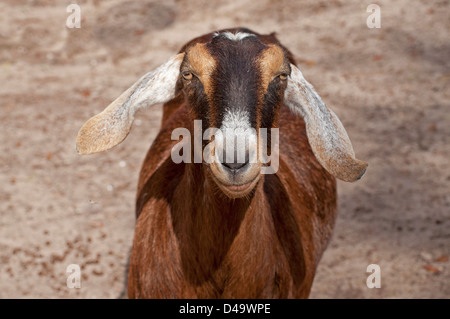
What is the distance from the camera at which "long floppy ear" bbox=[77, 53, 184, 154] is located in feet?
10.6

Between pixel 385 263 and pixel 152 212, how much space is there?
274cm

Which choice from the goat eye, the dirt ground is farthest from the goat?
the dirt ground

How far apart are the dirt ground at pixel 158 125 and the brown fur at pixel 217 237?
1.56m

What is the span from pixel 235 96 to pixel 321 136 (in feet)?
2.19

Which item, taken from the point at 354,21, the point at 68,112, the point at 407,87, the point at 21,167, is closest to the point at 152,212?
the point at 21,167

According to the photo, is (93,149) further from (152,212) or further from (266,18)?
(266,18)

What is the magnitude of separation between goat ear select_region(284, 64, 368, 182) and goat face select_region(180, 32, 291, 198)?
14 cm

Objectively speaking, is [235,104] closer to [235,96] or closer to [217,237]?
[235,96]

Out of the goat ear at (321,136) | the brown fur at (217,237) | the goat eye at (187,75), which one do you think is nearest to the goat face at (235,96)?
the goat eye at (187,75)

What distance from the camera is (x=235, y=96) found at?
2.82 m

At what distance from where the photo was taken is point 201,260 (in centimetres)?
333

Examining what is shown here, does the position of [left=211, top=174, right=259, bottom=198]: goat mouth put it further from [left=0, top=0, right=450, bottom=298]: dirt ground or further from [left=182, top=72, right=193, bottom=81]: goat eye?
[left=0, top=0, right=450, bottom=298]: dirt ground

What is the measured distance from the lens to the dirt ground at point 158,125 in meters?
5.54

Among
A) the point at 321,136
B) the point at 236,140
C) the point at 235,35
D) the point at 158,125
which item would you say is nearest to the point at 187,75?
the point at 235,35
